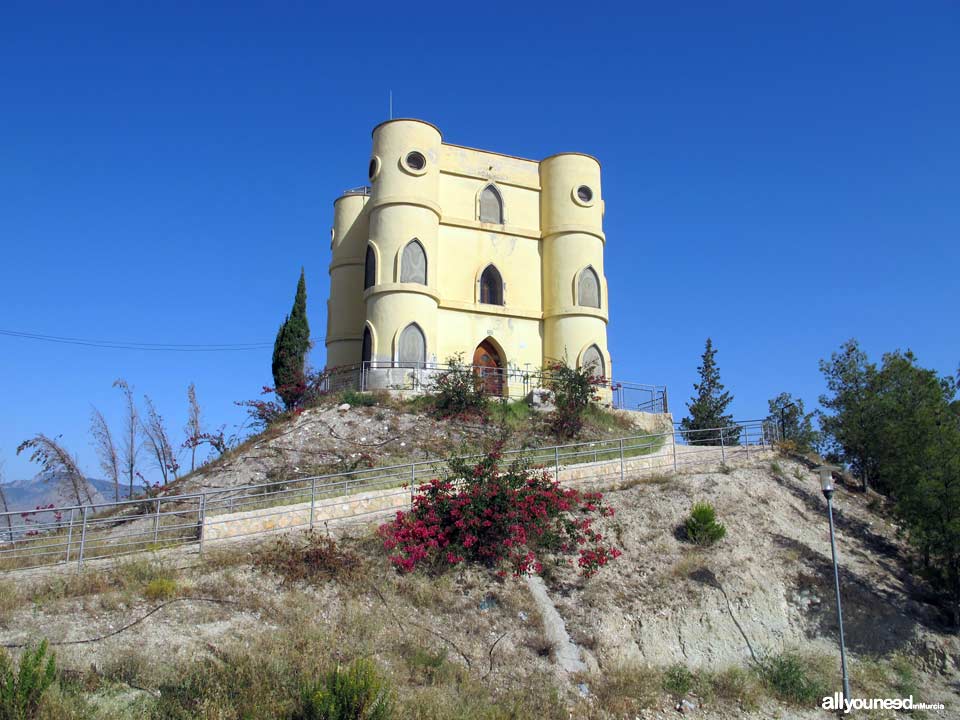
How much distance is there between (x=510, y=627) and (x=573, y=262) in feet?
57.9

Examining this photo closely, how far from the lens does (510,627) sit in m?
12.9

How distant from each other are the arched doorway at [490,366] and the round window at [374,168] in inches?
269

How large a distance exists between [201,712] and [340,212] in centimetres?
2335

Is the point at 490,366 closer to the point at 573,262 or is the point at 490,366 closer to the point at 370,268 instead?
the point at 573,262

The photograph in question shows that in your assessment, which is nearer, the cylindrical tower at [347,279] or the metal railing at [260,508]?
the metal railing at [260,508]

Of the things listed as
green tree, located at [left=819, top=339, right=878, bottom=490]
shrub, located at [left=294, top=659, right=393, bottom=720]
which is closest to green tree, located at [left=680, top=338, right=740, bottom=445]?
green tree, located at [left=819, top=339, right=878, bottom=490]

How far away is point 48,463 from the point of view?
78.2 feet

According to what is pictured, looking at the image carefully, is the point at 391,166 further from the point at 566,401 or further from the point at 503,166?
the point at 566,401

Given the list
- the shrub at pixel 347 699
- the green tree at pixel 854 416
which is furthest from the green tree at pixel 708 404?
the shrub at pixel 347 699

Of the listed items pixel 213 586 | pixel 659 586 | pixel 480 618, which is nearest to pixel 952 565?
pixel 659 586

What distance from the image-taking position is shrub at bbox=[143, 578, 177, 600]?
39.0 feet

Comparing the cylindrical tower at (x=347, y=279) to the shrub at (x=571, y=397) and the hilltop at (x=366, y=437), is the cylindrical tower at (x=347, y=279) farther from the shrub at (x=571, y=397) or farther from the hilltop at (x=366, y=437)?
the shrub at (x=571, y=397)

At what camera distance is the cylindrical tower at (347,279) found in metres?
29.2

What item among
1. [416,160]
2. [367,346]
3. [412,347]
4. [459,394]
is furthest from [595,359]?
[416,160]
